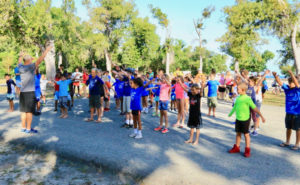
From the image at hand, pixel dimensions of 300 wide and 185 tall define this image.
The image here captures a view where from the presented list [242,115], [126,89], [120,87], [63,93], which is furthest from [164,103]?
[63,93]

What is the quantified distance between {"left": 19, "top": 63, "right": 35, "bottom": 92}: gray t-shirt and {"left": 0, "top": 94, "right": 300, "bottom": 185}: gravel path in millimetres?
1294

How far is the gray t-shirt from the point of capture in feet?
20.4

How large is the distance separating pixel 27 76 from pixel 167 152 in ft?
13.6

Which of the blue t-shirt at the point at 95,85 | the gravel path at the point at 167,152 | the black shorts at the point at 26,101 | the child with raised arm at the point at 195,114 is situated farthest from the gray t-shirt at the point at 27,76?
the child with raised arm at the point at 195,114

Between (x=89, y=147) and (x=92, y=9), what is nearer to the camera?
(x=89, y=147)

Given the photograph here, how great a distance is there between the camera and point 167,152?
17.2 ft

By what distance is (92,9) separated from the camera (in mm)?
45031

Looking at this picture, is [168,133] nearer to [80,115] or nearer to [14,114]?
[80,115]

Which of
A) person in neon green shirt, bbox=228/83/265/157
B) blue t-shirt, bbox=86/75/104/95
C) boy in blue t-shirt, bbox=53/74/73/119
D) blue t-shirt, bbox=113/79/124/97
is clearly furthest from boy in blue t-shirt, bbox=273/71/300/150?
boy in blue t-shirt, bbox=53/74/73/119

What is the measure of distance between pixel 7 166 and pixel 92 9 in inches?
1761

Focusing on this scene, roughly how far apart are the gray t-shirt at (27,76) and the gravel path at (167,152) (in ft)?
4.25

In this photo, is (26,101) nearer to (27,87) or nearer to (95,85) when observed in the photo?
(27,87)

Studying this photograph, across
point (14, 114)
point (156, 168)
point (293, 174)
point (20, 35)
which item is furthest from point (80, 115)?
point (20, 35)

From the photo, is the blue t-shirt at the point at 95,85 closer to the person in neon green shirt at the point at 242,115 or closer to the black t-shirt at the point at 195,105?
the black t-shirt at the point at 195,105
